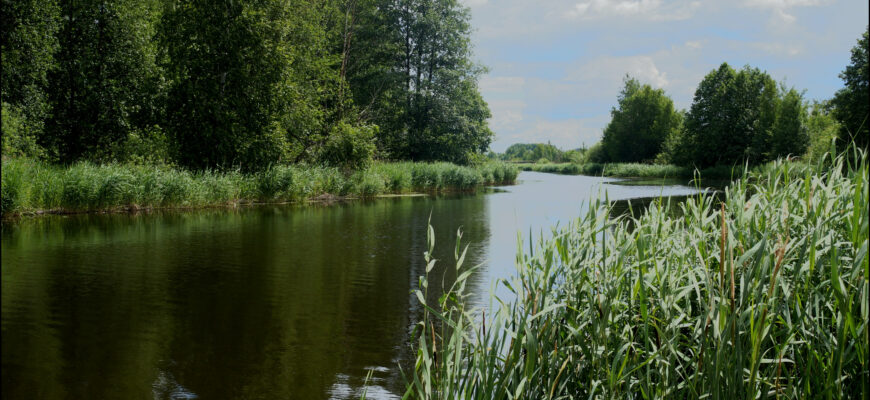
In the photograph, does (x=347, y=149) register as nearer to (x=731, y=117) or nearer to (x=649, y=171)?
(x=731, y=117)

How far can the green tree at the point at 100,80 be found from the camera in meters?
20.4

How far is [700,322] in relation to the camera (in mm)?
3094

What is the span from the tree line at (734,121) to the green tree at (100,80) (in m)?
29.6

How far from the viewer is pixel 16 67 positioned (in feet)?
58.1

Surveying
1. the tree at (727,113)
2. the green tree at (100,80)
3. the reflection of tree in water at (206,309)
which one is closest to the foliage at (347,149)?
the green tree at (100,80)

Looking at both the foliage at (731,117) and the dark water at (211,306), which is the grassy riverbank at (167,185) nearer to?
the dark water at (211,306)

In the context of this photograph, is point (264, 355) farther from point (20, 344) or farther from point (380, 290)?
point (380, 290)

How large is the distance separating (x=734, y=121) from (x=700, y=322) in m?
52.0

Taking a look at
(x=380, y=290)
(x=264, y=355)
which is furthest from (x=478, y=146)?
(x=264, y=355)

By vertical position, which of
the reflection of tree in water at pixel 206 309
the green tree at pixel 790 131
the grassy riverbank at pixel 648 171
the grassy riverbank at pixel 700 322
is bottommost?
the reflection of tree in water at pixel 206 309

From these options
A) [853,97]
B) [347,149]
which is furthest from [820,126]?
[347,149]

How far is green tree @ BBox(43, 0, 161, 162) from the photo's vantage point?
67.0 ft

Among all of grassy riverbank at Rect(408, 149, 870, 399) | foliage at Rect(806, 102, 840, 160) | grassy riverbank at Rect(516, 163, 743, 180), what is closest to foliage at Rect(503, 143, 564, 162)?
grassy riverbank at Rect(516, 163, 743, 180)

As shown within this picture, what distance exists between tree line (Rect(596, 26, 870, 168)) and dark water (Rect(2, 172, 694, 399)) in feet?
86.5
